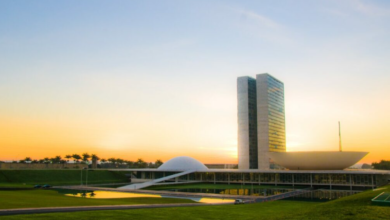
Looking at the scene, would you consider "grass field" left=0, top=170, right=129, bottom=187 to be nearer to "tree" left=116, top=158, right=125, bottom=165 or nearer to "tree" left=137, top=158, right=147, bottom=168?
"tree" left=137, top=158, right=147, bottom=168

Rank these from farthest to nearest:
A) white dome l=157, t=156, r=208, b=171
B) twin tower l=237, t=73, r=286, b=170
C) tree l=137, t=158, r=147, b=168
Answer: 1. tree l=137, t=158, r=147, b=168
2. twin tower l=237, t=73, r=286, b=170
3. white dome l=157, t=156, r=208, b=171

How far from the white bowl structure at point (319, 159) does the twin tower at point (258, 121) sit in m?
36.7

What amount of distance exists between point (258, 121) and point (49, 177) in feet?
201

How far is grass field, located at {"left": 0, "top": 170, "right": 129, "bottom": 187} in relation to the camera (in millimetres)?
68938

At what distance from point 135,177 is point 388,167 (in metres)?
82.5

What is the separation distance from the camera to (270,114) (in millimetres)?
105312

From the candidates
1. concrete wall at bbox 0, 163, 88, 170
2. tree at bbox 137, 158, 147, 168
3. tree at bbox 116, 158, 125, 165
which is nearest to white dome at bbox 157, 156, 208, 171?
tree at bbox 137, 158, 147, 168

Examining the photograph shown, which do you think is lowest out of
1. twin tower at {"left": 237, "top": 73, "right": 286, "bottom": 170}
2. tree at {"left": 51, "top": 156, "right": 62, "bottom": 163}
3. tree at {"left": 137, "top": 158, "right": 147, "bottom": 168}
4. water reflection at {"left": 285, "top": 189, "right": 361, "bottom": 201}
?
water reflection at {"left": 285, "top": 189, "right": 361, "bottom": 201}

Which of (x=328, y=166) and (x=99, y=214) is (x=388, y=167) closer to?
(x=328, y=166)

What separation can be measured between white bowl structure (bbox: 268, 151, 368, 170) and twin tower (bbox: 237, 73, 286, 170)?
36748 mm

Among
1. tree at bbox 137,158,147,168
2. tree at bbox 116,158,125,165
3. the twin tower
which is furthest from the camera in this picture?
tree at bbox 116,158,125,165

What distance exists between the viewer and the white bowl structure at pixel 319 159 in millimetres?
59844

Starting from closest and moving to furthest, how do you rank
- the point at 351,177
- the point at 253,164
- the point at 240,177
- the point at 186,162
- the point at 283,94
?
the point at 351,177, the point at 240,177, the point at 186,162, the point at 253,164, the point at 283,94

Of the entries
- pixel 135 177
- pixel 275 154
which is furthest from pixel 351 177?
pixel 135 177
